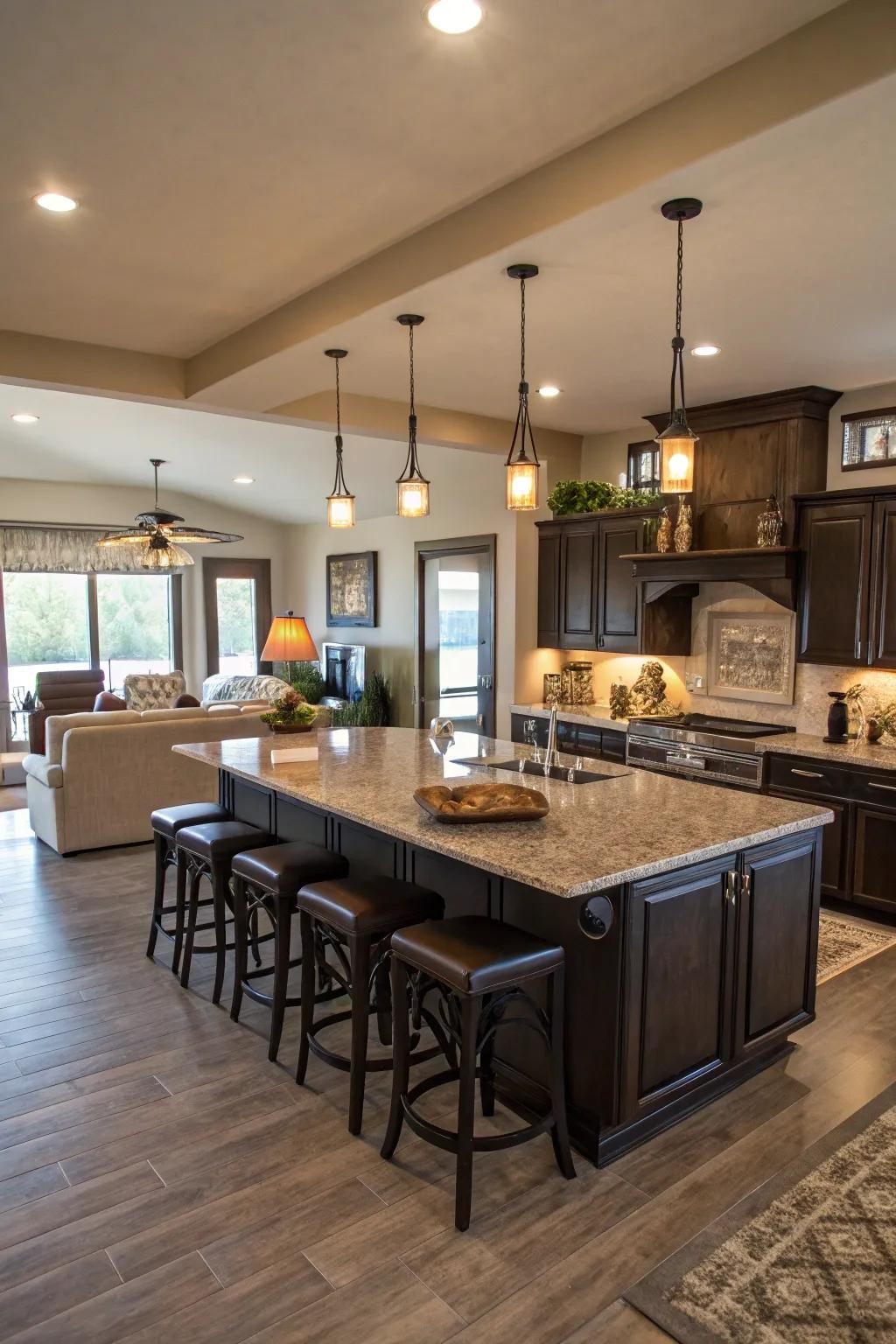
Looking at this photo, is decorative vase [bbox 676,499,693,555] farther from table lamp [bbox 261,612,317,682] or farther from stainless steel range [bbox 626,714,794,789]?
table lamp [bbox 261,612,317,682]

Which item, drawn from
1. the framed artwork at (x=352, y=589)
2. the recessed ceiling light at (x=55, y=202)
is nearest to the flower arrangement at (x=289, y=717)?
the recessed ceiling light at (x=55, y=202)

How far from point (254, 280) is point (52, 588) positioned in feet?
21.5

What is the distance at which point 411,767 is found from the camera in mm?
3752

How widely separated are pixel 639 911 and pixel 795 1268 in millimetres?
898

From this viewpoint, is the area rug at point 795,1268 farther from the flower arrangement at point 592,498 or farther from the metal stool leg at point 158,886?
the flower arrangement at point 592,498

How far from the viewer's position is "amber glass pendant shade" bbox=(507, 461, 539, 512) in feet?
10.8

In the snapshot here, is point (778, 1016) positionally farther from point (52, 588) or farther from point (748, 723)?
point (52, 588)

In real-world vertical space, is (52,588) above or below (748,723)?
above

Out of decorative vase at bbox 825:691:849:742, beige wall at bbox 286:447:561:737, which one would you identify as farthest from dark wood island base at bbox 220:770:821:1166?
beige wall at bbox 286:447:561:737

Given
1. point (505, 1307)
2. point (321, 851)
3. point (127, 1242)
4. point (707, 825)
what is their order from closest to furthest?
1. point (505, 1307)
2. point (127, 1242)
3. point (707, 825)
4. point (321, 851)

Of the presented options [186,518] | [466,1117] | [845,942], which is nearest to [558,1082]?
[466,1117]

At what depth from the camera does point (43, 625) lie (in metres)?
9.25

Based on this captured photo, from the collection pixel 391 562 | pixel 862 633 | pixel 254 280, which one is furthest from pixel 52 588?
pixel 862 633

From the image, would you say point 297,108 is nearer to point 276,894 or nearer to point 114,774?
point 276,894
